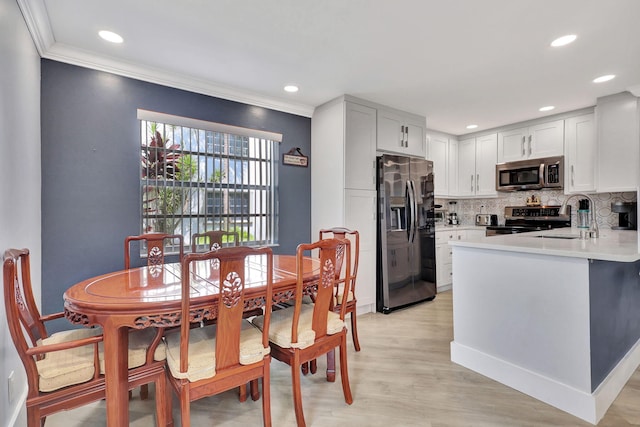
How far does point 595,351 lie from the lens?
179 centimetres

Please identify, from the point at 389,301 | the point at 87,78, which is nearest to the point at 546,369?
the point at 389,301

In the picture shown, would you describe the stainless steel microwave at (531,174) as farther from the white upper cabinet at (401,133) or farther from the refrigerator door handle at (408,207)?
the refrigerator door handle at (408,207)

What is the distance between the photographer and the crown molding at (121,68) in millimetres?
1940

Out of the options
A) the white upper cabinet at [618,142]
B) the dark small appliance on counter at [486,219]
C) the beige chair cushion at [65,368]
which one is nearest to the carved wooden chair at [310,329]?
the beige chair cushion at [65,368]

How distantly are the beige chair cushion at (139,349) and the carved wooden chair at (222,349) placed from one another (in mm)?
52

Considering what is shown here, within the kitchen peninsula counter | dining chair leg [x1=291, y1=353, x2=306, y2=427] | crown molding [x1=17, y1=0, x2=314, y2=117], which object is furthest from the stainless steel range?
dining chair leg [x1=291, y1=353, x2=306, y2=427]

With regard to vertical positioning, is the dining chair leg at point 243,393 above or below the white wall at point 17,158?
below

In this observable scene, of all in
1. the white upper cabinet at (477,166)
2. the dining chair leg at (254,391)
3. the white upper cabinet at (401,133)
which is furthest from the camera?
the white upper cabinet at (477,166)

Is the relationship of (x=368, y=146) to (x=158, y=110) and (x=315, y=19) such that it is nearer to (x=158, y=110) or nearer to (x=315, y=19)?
(x=315, y=19)

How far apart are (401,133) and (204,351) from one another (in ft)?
11.0

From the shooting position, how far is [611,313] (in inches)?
77.9

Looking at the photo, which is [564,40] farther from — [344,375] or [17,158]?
[17,158]

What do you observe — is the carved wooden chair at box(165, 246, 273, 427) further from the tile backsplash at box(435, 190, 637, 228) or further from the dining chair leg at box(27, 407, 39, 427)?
the tile backsplash at box(435, 190, 637, 228)

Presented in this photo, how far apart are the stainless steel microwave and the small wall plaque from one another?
297 cm
